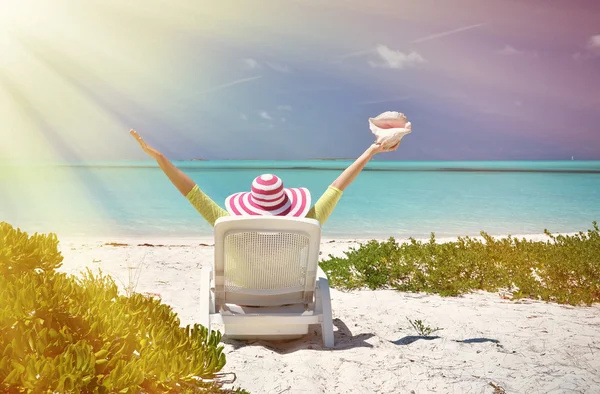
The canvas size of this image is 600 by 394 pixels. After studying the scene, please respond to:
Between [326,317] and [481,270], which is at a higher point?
[481,270]

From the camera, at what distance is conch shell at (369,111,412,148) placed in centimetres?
398

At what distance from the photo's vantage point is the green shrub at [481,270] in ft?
19.2

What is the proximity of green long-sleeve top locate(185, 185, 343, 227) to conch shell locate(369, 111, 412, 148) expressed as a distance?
20.4 inches

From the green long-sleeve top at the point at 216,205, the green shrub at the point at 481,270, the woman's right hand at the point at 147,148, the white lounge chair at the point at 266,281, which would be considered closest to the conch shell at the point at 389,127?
the green long-sleeve top at the point at 216,205

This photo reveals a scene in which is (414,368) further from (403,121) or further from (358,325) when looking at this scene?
(403,121)

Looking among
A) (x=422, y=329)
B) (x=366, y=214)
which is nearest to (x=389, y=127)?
(x=422, y=329)

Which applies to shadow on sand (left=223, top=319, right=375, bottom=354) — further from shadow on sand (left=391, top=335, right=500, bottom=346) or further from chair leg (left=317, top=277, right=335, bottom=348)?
shadow on sand (left=391, top=335, right=500, bottom=346)

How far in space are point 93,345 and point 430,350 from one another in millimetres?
2345

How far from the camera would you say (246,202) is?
403 centimetres

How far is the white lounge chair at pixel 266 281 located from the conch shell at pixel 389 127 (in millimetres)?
918

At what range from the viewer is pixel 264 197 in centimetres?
396

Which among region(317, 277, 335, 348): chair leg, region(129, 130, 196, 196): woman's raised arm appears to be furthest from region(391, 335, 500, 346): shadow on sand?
region(129, 130, 196, 196): woman's raised arm

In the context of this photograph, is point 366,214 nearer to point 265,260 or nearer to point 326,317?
point 326,317

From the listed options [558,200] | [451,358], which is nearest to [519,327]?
[451,358]
